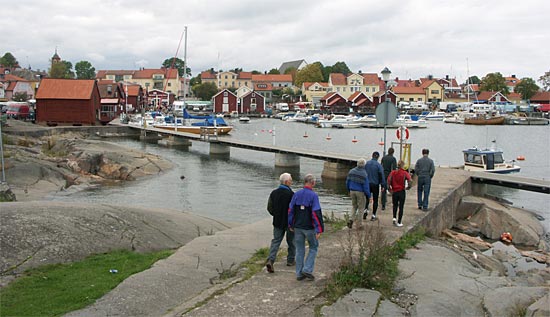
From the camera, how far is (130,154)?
122ft

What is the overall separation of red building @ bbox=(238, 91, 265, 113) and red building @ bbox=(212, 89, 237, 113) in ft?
7.22

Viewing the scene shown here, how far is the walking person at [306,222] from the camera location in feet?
28.3

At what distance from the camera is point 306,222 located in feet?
28.5

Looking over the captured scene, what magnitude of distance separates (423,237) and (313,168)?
25.2m

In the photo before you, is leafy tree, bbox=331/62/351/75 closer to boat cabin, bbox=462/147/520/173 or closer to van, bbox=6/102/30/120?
van, bbox=6/102/30/120

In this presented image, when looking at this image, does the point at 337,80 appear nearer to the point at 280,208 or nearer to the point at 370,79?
the point at 370,79

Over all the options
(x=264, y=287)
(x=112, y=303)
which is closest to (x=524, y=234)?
(x=264, y=287)

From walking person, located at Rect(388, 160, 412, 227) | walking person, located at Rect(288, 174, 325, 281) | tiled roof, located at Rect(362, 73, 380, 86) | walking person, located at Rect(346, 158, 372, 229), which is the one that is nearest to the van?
walking person, located at Rect(346, 158, 372, 229)

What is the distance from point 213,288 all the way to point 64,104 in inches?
2382

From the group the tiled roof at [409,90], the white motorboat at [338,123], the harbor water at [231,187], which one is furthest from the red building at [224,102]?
the harbor water at [231,187]

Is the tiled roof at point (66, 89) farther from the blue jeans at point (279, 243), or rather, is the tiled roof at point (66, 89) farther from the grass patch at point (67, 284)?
the blue jeans at point (279, 243)

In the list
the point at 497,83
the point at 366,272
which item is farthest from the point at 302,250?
the point at 497,83

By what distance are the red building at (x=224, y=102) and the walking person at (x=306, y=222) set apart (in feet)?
380

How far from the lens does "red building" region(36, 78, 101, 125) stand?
63219 millimetres
